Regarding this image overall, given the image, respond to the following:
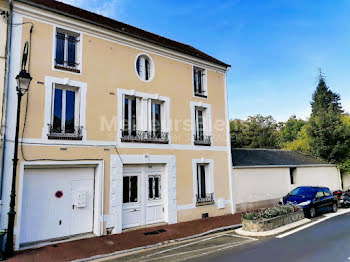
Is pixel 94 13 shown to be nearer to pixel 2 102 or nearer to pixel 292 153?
pixel 2 102

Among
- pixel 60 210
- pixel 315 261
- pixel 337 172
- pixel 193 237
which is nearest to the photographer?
pixel 315 261

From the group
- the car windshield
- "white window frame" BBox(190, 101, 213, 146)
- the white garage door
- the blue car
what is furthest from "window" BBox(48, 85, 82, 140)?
the car windshield

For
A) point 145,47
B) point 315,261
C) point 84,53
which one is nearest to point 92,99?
point 84,53

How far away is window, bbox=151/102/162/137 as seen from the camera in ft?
35.9

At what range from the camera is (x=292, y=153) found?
2025 centimetres

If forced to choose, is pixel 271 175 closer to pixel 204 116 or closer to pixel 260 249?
pixel 204 116

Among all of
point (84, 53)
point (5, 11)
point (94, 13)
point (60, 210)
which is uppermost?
point (94, 13)

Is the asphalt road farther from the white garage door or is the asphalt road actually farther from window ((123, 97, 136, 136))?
window ((123, 97, 136, 136))

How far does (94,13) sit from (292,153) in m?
17.7

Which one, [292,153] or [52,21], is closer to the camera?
[52,21]

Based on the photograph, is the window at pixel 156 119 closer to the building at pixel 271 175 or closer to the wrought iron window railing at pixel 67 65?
the wrought iron window railing at pixel 67 65

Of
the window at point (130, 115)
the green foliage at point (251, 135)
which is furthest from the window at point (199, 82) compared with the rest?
the green foliage at point (251, 135)

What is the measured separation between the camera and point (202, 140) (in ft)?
40.7

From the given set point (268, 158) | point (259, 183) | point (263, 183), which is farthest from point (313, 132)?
point (259, 183)
